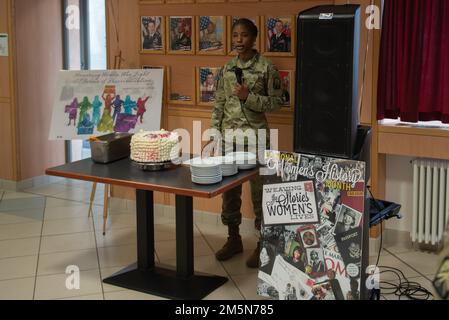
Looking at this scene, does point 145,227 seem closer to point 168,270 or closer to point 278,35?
point 168,270

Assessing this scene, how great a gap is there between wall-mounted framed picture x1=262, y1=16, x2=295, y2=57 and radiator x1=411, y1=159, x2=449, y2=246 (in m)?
1.25

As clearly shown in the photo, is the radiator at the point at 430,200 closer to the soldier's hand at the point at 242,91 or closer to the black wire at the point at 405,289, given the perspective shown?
the black wire at the point at 405,289

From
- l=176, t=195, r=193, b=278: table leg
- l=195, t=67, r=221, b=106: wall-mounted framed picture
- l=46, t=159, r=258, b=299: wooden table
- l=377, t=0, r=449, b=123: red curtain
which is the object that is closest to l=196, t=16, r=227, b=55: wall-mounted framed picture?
l=195, t=67, r=221, b=106: wall-mounted framed picture

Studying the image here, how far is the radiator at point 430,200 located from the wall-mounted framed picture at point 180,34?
2015 mm

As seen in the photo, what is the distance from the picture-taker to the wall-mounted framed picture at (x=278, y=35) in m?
4.76

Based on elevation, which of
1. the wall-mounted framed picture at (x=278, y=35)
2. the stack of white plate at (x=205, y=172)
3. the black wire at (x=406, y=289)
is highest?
the wall-mounted framed picture at (x=278, y=35)

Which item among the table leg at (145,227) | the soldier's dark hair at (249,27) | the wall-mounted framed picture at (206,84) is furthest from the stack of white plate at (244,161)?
the wall-mounted framed picture at (206,84)

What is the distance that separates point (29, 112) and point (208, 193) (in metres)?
3.69

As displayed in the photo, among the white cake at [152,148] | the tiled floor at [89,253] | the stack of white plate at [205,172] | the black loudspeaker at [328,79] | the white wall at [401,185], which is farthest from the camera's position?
the white wall at [401,185]

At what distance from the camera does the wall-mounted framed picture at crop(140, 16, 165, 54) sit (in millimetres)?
5367

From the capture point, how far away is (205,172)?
362 cm

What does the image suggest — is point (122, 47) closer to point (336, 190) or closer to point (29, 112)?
point (29, 112)

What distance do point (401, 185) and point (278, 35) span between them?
1.45m

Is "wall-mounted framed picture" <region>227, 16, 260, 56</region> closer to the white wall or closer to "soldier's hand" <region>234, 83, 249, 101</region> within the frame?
"soldier's hand" <region>234, 83, 249, 101</region>
